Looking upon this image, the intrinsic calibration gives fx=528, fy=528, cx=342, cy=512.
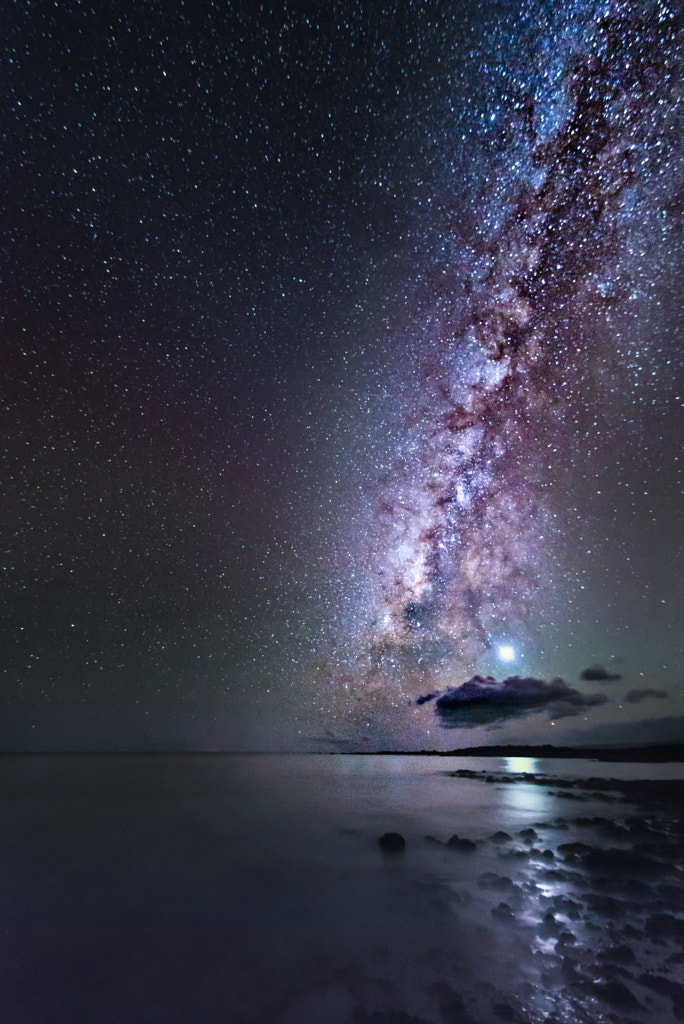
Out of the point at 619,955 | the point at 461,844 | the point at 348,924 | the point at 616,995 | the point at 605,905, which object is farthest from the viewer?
the point at 461,844

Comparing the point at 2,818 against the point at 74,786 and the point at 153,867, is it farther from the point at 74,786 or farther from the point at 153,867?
the point at 74,786

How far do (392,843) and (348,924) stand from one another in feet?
19.8

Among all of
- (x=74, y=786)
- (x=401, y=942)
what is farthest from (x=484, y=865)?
(x=74, y=786)

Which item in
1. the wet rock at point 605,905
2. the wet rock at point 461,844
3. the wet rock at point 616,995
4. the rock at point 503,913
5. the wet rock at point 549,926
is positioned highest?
the wet rock at point 605,905

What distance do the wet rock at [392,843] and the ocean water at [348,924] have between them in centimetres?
23

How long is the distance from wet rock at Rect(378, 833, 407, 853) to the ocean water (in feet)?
0.75

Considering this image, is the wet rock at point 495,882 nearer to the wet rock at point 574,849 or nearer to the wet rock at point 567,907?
the wet rock at point 567,907

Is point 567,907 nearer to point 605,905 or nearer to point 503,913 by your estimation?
point 605,905

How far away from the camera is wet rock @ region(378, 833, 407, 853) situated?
37.7ft

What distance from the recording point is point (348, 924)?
6.64 meters

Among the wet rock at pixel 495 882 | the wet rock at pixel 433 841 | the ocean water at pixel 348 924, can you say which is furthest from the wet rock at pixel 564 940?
the wet rock at pixel 433 841

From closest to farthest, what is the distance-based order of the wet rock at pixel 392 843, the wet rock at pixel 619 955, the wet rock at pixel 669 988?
the wet rock at pixel 669 988
the wet rock at pixel 619 955
the wet rock at pixel 392 843

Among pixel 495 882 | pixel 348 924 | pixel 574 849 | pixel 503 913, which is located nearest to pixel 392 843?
pixel 574 849

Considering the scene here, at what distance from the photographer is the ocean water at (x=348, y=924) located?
14.4ft
